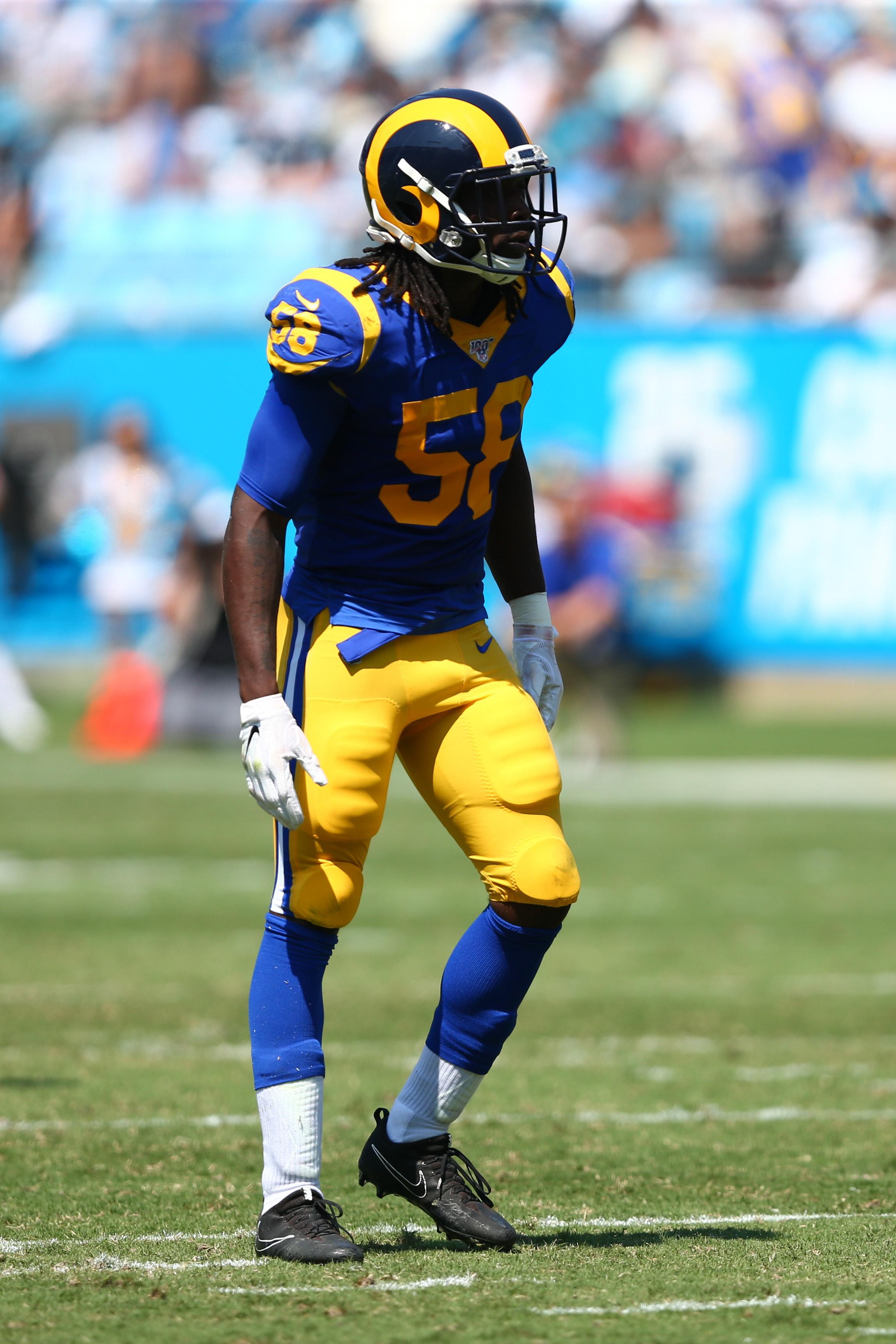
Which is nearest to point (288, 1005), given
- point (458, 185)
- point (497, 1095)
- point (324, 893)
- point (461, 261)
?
point (324, 893)

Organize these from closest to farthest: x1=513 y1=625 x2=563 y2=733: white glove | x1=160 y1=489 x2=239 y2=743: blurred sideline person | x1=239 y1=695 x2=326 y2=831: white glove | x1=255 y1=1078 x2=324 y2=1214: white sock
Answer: x1=239 y1=695 x2=326 y2=831: white glove < x1=255 y1=1078 x2=324 y2=1214: white sock < x1=513 y1=625 x2=563 y2=733: white glove < x1=160 y1=489 x2=239 y2=743: blurred sideline person

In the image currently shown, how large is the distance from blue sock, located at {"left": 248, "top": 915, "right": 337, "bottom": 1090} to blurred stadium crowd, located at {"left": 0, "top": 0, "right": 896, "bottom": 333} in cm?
1643

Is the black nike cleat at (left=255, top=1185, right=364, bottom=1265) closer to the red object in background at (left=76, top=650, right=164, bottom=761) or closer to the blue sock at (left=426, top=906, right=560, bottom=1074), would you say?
the blue sock at (left=426, top=906, right=560, bottom=1074)

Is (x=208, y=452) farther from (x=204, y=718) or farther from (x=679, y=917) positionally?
(x=679, y=917)

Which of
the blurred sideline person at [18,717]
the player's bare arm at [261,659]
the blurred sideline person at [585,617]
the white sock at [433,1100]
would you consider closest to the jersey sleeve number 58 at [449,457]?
the player's bare arm at [261,659]

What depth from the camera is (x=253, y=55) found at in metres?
22.4

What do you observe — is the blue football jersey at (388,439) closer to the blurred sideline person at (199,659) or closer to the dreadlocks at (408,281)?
the dreadlocks at (408,281)

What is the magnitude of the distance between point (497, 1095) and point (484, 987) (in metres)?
1.63

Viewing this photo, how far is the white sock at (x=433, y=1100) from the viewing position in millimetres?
3607

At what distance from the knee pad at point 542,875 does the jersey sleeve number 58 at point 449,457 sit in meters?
0.62

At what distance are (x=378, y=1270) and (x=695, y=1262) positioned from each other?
1.76 feet

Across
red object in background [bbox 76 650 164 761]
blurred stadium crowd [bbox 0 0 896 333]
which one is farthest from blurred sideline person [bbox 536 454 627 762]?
blurred stadium crowd [bbox 0 0 896 333]

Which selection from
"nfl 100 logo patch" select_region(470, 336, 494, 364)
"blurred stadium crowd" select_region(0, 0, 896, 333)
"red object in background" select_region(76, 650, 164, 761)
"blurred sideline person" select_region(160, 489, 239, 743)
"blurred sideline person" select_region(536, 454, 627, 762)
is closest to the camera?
"nfl 100 logo patch" select_region(470, 336, 494, 364)

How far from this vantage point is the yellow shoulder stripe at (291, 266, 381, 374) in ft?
11.0
